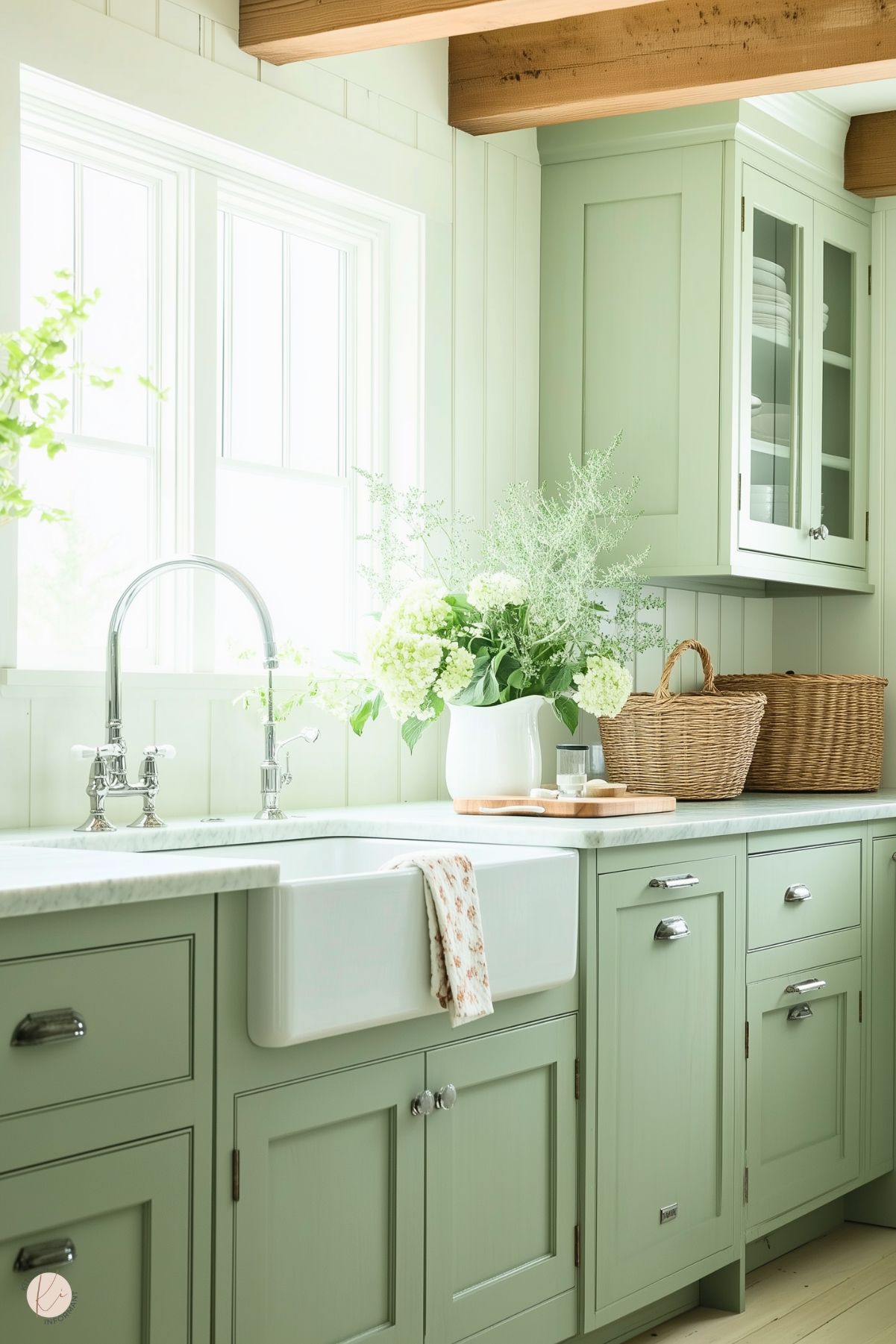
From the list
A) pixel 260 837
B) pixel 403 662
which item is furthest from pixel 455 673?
pixel 260 837

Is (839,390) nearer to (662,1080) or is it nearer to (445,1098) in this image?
(662,1080)

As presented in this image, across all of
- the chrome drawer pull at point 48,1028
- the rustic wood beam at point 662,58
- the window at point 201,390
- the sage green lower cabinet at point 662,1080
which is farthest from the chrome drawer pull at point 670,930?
the rustic wood beam at point 662,58

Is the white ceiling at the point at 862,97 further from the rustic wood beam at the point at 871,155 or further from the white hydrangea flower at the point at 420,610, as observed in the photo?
the white hydrangea flower at the point at 420,610

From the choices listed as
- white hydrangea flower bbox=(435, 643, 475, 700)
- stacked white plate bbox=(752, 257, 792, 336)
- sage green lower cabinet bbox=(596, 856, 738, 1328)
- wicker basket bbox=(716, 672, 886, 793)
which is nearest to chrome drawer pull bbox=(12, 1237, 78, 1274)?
sage green lower cabinet bbox=(596, 856, 738, 1328)

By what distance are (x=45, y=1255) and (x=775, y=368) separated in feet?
8.61

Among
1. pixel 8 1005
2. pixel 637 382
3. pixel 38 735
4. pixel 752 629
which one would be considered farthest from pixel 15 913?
pixel 752 629

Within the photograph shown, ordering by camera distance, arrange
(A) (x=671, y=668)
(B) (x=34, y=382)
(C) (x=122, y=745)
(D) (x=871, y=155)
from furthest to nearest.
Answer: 1. (D) (x=871, y=155)
2. (A) (x=671, y=668)
3. (C) (x=122, y=745)
4. (B) (x=34, y=382)

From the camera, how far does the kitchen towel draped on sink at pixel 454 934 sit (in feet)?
6.70

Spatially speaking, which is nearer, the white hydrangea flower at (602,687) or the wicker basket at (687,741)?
the white hydrangea flower at (602,687)

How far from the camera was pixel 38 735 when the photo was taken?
2436 mm

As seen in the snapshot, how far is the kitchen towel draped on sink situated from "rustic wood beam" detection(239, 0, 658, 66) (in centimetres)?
141

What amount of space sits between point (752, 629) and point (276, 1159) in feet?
8.54

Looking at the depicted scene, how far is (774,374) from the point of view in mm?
3529

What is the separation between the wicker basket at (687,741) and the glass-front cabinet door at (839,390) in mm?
644
